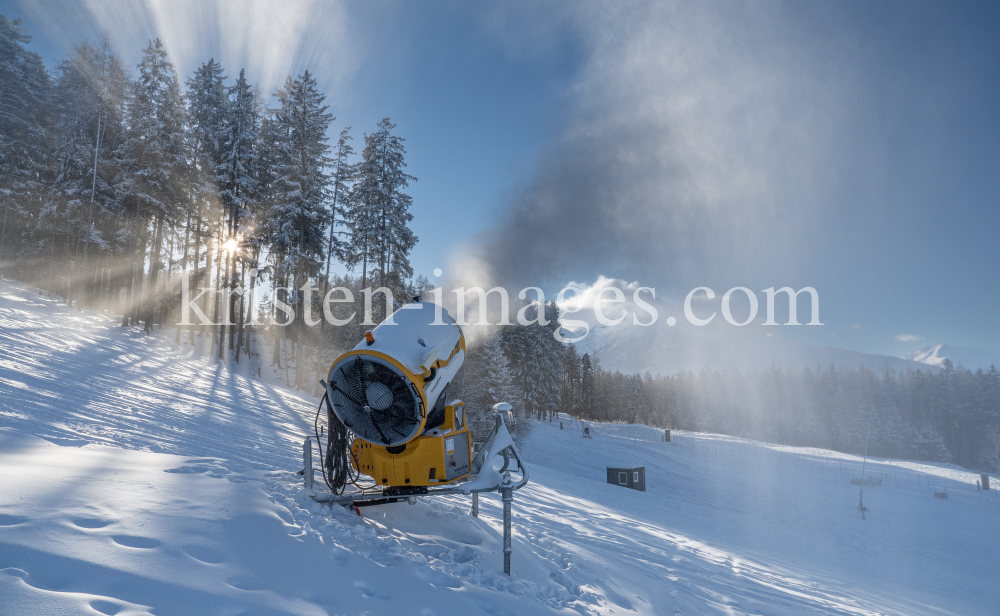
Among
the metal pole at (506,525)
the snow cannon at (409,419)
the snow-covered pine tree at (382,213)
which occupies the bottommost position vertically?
the metal pole at (506,525)

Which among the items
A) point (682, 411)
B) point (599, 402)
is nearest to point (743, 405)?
point (682, 411)

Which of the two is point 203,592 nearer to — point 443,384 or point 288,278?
point 443,384

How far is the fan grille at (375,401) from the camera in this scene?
5113 mm

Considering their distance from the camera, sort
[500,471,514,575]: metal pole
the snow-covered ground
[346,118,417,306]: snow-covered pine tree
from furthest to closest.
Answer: [346,118,417,306]: snow-covered pine tree, [500,471,514,575]: metal pole, the snow-covered ground

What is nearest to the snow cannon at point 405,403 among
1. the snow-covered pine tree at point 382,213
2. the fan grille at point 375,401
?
the fan grille at point 375,401

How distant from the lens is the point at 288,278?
24984 millimetres

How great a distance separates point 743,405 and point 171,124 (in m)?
106

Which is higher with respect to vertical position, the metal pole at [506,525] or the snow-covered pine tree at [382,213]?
the snow-covered pine tree at [382,213]

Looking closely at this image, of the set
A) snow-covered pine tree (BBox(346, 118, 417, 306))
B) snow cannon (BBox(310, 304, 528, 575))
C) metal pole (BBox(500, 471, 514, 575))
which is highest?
snow-covered pine tree (BBox(346, 118, 417, 306))

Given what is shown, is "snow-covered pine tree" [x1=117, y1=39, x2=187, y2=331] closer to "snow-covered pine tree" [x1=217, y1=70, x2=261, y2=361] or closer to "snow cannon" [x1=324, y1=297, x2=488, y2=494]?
"snow-covered pine tree" [x1=217, y1=70, x2=261, y2=361]

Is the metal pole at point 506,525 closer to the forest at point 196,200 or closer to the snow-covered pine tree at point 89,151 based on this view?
the forest at point 196,200

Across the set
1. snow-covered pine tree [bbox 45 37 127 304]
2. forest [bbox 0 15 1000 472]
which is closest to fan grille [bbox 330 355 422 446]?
forest [bbox 0 15 1000 472]

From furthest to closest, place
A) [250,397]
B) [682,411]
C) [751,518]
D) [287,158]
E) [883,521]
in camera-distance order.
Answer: [682,411]
[287,158]
[883,521]
[751,518]
[250,397]

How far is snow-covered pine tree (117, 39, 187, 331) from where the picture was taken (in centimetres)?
2450
